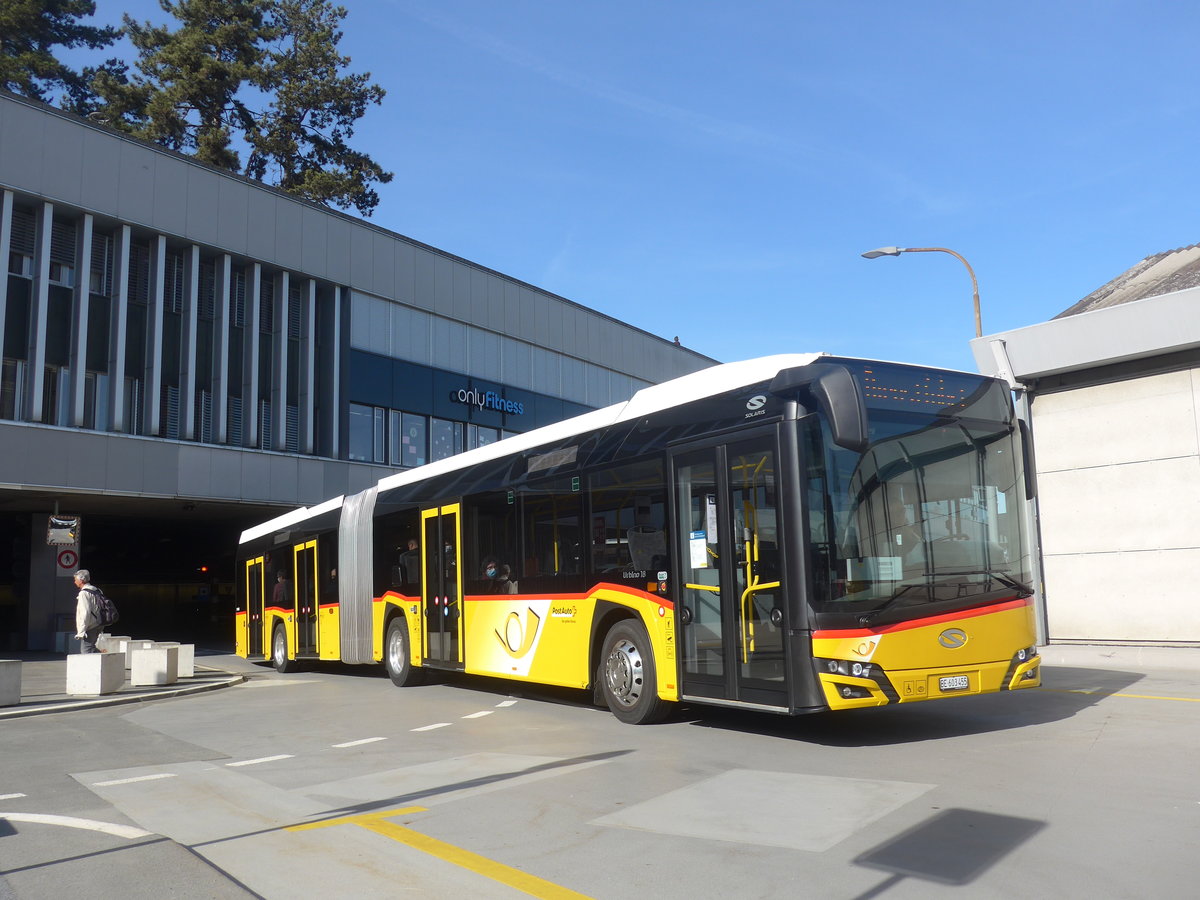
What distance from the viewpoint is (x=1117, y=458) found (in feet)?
57.0

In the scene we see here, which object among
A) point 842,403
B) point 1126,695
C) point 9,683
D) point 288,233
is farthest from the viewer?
point 288,233

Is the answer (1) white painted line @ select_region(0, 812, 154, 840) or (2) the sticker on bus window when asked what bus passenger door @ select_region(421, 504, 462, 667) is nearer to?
(2) the sticker on bus window

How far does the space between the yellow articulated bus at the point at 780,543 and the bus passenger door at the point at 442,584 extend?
168cm

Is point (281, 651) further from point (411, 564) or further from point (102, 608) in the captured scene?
point (411, 564)

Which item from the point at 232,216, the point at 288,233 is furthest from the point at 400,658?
the point at 288,233

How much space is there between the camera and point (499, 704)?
13.2 metres

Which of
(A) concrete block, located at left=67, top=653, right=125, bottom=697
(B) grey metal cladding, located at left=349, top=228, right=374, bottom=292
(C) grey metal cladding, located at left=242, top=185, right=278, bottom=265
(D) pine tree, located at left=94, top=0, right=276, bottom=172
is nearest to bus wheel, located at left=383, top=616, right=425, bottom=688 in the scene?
(A) concrete block, located at left=67, top=653, right=125, bottom=697

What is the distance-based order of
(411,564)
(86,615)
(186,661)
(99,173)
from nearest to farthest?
(411,564) → (86,615) → (186,661) → (99,173)

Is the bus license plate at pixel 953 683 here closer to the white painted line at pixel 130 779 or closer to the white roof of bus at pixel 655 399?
the white roof of bus at pixel 655 399

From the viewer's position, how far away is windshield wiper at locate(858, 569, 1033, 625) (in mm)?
8320

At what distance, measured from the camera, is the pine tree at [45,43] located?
45.4m

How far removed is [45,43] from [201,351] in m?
27.9

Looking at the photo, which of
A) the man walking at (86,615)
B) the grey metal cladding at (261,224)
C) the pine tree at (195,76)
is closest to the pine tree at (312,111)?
the pine tree at (195,76)

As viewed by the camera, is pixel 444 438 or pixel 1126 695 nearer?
pixel 1126 695
